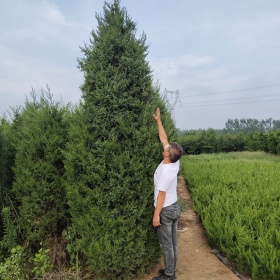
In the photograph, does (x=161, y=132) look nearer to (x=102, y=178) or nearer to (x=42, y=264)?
(x=102, y=178)

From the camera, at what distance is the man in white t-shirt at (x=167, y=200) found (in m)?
3.36

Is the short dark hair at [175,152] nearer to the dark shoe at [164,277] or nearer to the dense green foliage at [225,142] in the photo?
the dark shoe at [164,277]

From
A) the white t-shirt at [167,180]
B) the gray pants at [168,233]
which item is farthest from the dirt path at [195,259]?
the white t-shirt at [167,180]

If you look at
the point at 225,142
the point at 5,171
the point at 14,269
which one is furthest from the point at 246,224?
the point at 225,142

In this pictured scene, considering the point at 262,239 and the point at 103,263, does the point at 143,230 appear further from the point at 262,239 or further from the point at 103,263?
the point at 262,239

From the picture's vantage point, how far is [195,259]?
4512 mm

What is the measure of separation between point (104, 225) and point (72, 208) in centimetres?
51

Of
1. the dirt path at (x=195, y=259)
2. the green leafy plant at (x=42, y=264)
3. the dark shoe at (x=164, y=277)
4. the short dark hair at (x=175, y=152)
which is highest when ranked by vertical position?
the short dark hair at (x=175, y=152)

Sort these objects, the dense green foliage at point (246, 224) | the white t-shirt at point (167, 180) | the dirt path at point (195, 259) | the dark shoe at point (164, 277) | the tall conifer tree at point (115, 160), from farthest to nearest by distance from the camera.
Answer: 1. the dirt path at point (195, 259)
2. the dense green foliage at point (246, 224)
3. the dark shoe at point (164, 277)
4. the tall conifer tree at point (115, 160)
5. the white t-shirt at point (167, 180)

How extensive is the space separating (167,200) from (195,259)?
1.63m

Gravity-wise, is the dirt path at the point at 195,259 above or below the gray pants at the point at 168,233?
below

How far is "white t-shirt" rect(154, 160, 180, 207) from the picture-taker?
131 inches

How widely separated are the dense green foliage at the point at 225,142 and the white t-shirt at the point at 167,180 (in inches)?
809

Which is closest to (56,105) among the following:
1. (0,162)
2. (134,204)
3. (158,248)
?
(0,162)
